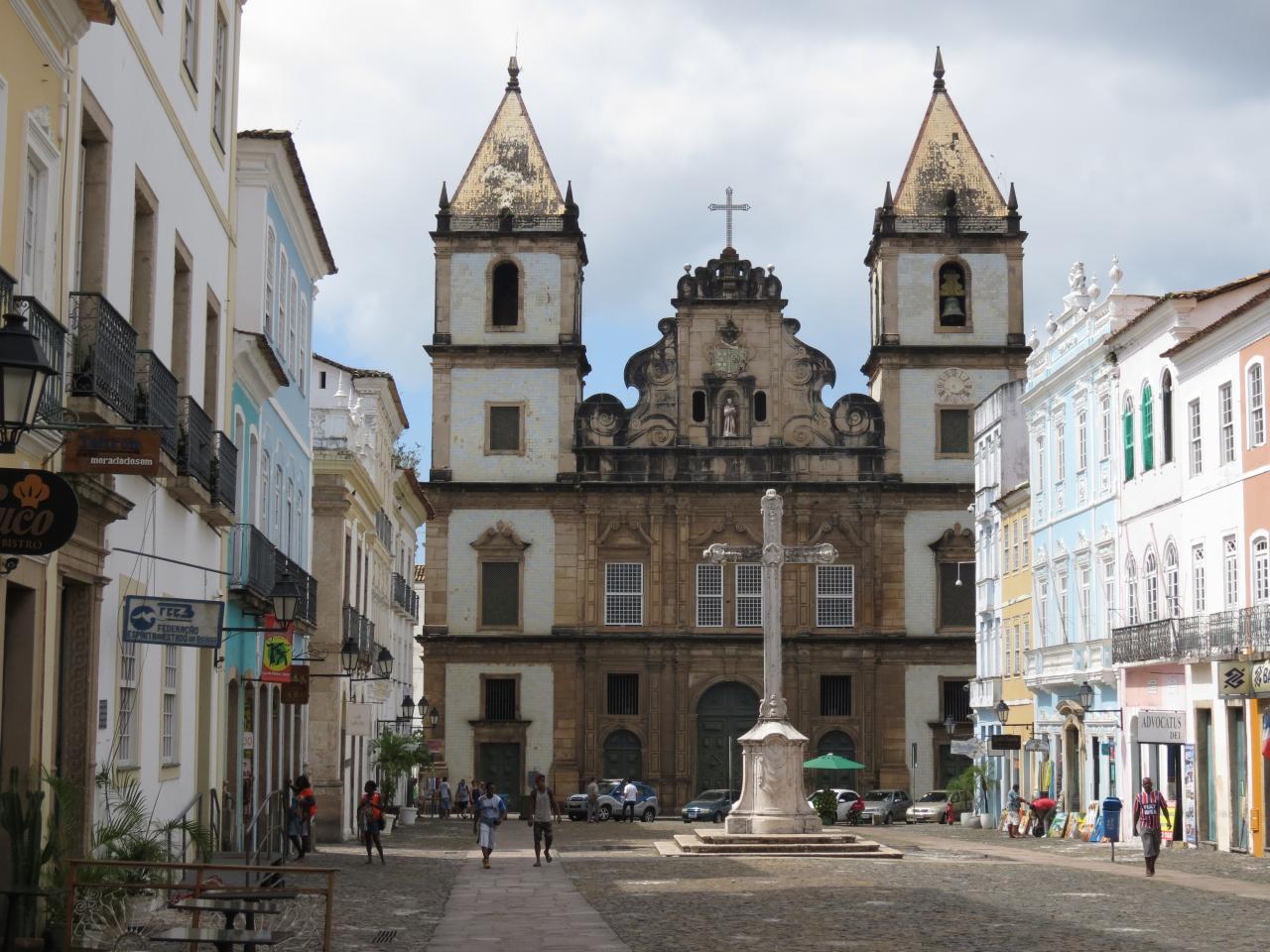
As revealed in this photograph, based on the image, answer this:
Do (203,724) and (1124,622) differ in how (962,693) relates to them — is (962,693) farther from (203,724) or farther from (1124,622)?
(203,724)

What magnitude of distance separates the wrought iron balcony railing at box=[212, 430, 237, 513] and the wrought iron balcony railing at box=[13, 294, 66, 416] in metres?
5.74

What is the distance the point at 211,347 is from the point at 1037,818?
1068 inches

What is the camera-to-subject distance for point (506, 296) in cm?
6303

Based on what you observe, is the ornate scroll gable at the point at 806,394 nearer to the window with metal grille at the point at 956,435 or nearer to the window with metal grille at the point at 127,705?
the window with metal grille at the point at 956,435

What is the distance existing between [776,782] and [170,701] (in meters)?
16.6

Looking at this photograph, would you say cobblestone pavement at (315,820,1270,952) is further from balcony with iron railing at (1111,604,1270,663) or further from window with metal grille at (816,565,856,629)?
window with metal grille at (816,565,856,629)

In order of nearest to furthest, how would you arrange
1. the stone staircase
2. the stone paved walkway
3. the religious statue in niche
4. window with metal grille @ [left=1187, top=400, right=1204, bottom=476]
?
the stone paved walkway < the stone staircase < window with metal grille @ [left=1187, top=400, right=1204, bottom=476] < the religious statue in niche

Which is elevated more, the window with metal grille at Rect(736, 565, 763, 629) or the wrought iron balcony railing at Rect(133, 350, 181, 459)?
the window with metal grille at Rect(736, 565, 763, 629)

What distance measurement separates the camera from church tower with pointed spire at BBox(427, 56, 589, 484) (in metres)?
61.9

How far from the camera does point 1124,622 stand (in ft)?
129

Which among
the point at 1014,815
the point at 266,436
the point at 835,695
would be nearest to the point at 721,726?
the point at 835,695

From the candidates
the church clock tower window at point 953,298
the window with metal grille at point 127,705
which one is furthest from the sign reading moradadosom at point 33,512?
the church clock tower window at point 953,298

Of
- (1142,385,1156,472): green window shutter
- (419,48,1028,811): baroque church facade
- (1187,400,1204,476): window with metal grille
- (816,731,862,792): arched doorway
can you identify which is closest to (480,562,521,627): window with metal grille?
(419,48,1028,811): baroque church facade

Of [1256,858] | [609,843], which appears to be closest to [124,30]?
[1256,858]
